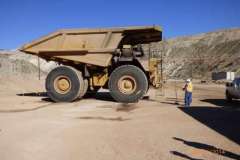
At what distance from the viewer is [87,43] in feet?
50.8

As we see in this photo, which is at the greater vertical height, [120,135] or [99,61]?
[99,61]

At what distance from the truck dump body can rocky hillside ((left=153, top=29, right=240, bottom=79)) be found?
3815 centimetres

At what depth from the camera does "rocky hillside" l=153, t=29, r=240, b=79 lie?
61.2 meters

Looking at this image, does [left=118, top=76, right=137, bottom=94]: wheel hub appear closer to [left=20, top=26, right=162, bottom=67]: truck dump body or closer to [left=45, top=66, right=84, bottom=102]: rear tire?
[left=20, top=26, right=162, bottom=67]: truck dump body

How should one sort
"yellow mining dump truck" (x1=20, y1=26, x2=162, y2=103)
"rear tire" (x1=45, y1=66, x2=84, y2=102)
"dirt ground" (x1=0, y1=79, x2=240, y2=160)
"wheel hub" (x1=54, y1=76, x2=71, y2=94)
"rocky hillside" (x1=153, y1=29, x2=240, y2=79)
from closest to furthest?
1. "dirt ground" (x1=0, y1=79, x2=240, y2=160)
2. "yellow mining dump truck" (x1=20, y1=26, x2=162, y2=103)
3. "rear tire" (x1=45, y1=66, x2=84, y2=102)
4. "wheel hub" (x1=54, y1=76, x2=71, y2=94)
5. "rocky hillside" (x1=153, y1=29, x2=240, y2=79)

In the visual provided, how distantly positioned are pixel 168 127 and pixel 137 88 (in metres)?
6.38

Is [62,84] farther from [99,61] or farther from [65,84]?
[99,61]

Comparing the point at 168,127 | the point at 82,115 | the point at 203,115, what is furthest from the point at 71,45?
the point at 168,127

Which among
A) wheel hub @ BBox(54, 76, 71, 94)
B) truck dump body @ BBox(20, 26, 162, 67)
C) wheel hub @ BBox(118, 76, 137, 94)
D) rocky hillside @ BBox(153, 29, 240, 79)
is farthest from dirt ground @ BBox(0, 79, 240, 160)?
rocky hillside @ BBox(153, 29, 240, 79)

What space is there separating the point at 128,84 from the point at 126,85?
0.31ft

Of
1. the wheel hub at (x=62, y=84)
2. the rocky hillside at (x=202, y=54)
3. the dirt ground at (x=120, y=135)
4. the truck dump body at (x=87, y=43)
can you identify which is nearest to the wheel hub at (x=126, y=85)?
the truck dump body at (x=87, y=43)

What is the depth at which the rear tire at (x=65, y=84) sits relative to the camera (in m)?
15.2

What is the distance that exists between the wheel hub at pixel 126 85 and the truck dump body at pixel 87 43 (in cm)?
96

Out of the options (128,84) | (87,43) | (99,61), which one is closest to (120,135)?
(128,84)
